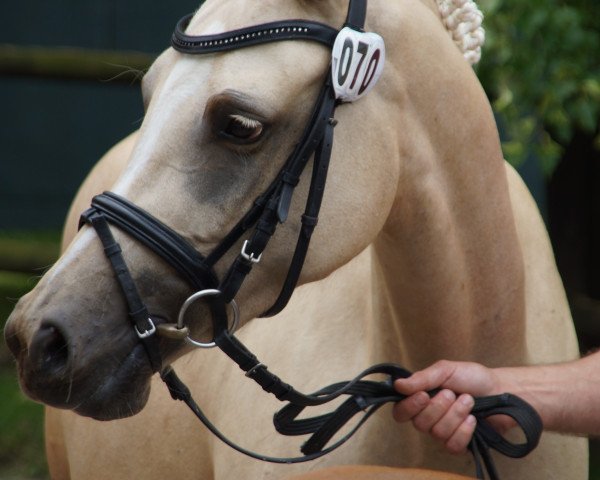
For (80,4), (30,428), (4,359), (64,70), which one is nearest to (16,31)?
(80,4)

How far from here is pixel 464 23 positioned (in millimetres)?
2166

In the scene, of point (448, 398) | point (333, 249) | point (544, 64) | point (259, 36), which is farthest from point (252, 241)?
point (544, 64)

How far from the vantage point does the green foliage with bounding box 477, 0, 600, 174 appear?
340cm

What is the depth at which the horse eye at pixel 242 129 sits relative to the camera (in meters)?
1.81

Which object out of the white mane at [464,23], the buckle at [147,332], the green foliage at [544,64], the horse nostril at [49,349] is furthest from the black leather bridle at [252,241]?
the green foliage at [544,64]

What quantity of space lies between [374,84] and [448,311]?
477 mm

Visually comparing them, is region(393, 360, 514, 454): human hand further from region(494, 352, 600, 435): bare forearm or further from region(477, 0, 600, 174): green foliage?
region(477, 0, 600, 174): green foliage

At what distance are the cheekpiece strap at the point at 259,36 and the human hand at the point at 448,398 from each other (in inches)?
25.7

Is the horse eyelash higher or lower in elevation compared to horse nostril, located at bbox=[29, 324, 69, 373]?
higher

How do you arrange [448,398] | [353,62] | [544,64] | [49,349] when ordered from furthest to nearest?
[544,64] → [448,398] → [353,62] → [49,349]

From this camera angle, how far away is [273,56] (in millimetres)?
1859

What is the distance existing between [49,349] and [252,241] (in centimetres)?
38

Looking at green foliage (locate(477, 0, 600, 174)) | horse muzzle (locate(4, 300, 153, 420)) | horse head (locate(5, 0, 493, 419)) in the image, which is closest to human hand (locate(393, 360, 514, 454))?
horse head (locate(5, 0, 493, 419))

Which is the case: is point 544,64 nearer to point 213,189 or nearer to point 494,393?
point 494,393
